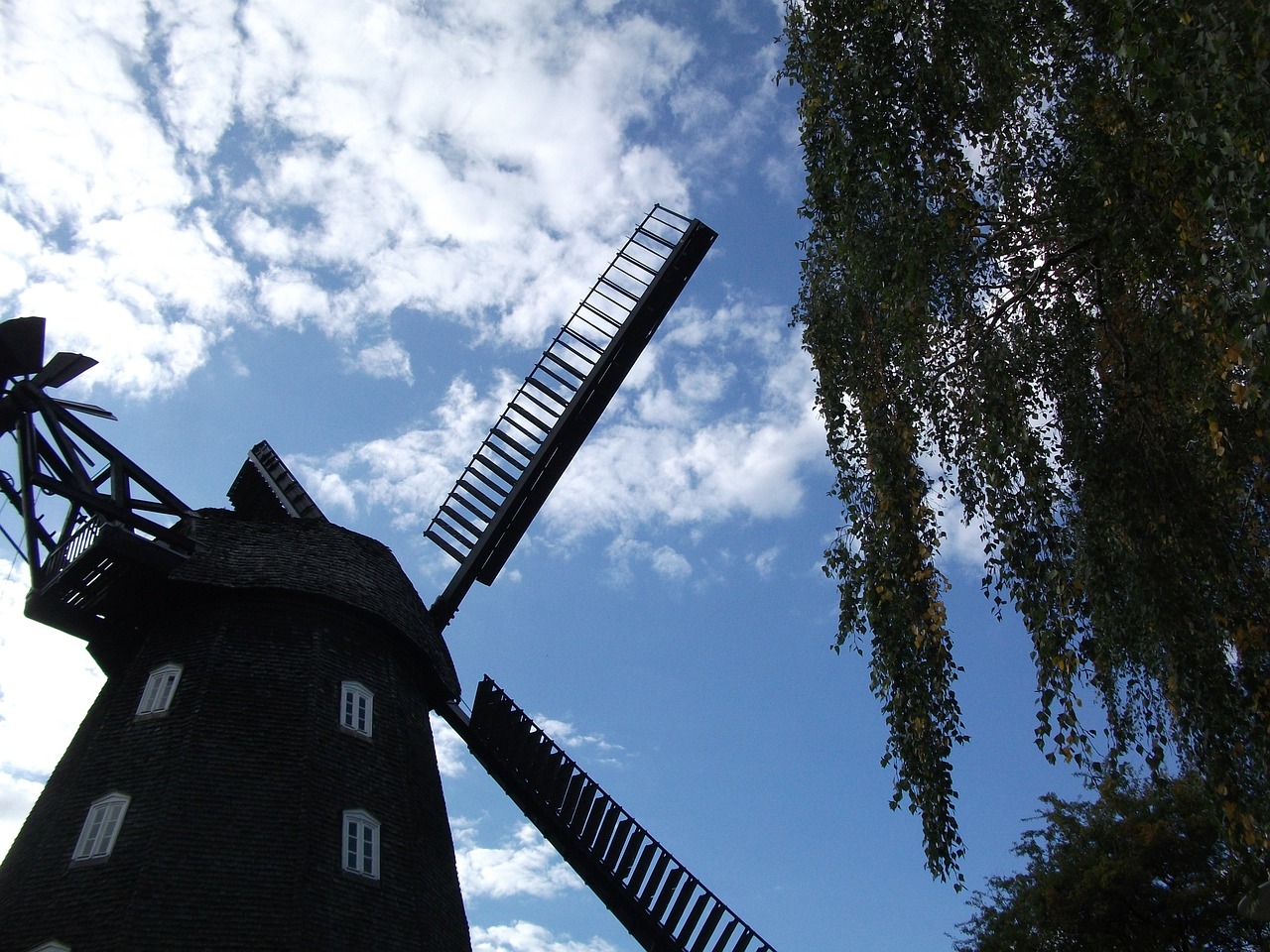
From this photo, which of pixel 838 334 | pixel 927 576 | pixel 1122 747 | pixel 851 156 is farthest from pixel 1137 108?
pixel 1122 747

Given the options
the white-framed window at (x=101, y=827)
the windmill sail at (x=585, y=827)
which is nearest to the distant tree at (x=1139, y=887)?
the windmill sail at (x=585, y=827)

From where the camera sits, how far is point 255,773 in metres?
9.94

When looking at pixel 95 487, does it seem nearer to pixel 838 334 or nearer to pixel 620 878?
pixel 620 878

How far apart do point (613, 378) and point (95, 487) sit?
7805mm

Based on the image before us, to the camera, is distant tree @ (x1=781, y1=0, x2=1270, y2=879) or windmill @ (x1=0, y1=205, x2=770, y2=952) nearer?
distant tree @ (x1=781, y1=0, x2=1270, y2=879)

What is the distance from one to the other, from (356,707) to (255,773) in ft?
5.16

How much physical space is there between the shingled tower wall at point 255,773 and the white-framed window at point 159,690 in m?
0.08

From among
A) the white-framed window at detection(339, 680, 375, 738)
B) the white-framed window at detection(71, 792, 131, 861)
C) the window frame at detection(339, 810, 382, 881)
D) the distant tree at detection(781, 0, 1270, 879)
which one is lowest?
the white-framed window at detection(71, 792, 131, 861)

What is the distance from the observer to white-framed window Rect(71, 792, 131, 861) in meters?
9.27

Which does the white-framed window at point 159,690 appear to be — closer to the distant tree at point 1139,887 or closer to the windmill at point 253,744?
the windmill at point 253,744

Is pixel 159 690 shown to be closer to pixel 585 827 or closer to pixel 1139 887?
pixel 585 827

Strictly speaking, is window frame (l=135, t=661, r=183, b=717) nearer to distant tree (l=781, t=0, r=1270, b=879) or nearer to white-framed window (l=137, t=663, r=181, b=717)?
white-framed window (l=137, t=663, r=181, b=717)

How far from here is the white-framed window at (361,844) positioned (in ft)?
32.0

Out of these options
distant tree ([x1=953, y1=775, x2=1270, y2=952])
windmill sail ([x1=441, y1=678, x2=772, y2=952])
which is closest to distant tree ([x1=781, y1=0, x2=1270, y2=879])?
windmill sail ([x1=441, y1=678, x2=772, y2=952])
